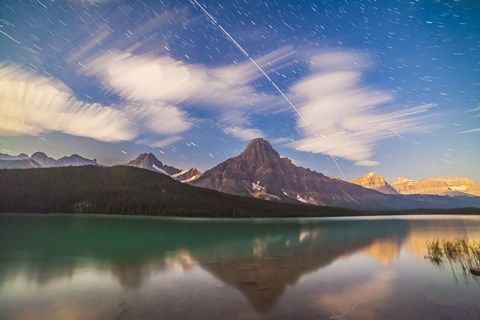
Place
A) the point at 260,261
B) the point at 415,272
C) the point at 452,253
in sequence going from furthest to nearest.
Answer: the point at 452,253
the point at 260,261
the point at 415,272

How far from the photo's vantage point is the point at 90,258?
3797cm

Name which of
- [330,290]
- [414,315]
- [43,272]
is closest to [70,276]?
[43,272]

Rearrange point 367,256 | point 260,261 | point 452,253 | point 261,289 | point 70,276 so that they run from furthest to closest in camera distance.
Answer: point 367,256 → point 452,253 → point 260,261 → point 70,276 → point 261,289

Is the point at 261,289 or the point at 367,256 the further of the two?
the point at 367,256

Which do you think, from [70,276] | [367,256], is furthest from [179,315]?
[367,256]

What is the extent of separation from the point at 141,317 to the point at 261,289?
30.5ft

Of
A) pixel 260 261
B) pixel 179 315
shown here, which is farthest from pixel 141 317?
pixel 260 261

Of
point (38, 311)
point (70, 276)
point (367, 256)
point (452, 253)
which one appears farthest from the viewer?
point (367, 256)

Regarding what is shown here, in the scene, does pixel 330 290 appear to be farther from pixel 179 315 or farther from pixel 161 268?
pixel 161 268

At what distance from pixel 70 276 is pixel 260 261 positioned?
65.1 feet

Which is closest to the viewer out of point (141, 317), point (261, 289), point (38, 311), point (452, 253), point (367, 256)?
point (141, 317)

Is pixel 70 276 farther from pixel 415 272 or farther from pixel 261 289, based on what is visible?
pixel 415 272

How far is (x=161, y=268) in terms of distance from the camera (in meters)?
31.9

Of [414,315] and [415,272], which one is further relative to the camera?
[415,272]
